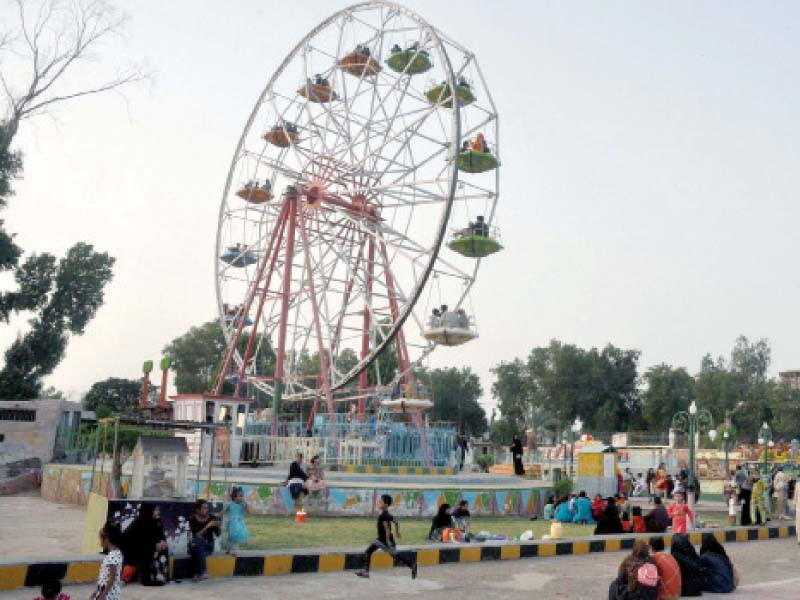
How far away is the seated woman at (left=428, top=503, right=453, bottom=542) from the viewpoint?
1374cm

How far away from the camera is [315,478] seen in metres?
17.4

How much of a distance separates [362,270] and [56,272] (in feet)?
64.3

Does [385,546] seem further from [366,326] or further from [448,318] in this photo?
[366,326]

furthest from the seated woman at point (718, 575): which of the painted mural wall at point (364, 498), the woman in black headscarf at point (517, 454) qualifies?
the woman in black headscarf at point (517, 454)

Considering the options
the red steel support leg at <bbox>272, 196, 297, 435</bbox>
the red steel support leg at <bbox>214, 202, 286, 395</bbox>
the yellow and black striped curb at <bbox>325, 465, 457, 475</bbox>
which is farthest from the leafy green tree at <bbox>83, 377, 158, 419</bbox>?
the yellow and black striped curb at <bbox>325, 465, 457, 475</bbox>

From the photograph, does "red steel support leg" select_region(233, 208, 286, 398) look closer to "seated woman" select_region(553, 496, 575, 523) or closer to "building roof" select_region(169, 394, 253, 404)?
"building roof" select_region(169, 394, 253, 404)

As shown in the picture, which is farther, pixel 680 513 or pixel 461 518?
pixel 680 513

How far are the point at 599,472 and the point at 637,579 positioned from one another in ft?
50.9

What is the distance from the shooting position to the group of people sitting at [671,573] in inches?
303

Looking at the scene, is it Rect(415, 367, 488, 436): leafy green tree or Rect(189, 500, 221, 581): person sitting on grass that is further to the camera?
Rect(415, 367, 488, 436): leafy green tree

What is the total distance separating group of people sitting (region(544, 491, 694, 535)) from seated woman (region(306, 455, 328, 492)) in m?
5.01

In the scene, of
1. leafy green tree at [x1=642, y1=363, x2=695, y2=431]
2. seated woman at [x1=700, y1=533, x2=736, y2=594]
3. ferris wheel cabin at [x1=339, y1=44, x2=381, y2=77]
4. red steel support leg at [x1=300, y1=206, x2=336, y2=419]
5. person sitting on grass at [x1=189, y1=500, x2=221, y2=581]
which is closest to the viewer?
seated woman at [x1=700, y1=533, x2=736, y2=594]

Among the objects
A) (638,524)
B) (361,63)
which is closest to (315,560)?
(638,524)

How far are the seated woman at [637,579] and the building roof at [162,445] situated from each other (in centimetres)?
596
